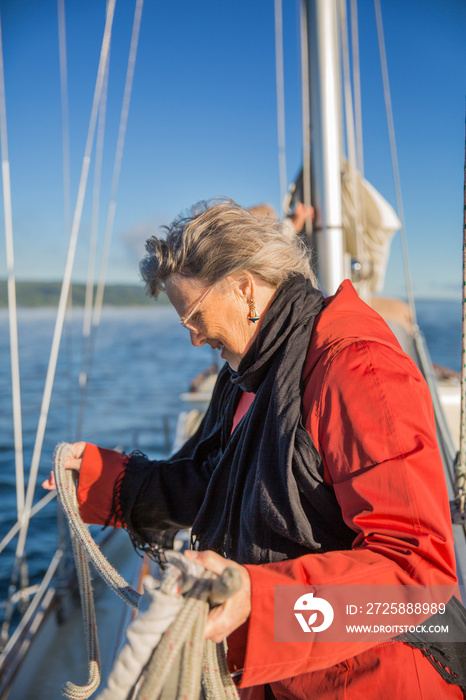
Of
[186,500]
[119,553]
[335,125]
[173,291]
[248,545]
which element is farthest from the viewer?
[119,553]

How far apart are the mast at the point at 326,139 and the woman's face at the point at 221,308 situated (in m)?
1.66

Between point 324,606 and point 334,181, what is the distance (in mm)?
2471

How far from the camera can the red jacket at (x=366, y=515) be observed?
767 mm

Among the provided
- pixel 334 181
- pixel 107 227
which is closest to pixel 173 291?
pixel 334 181

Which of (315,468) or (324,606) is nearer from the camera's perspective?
(324,606)

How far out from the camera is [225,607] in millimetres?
715

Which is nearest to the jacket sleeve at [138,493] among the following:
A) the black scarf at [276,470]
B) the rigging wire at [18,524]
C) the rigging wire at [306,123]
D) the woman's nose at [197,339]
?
the black scarf at [276,470]

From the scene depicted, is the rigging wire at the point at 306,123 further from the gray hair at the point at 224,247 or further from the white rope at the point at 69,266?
the gray hair at the point at 224,247

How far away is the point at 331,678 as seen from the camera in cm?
92

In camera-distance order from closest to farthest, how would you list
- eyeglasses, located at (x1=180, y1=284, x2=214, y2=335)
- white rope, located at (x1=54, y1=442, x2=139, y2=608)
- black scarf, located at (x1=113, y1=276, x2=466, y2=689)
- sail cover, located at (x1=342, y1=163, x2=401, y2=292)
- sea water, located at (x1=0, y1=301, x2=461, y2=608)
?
black scarf, located at (x1=113, y1=276, x2=466, y2=689) < white rope, located at (x1=54, y1=442, x2=139, y2=608) < eyeglasses, located at (x1=180, y1=284, x2=214, y2=335) < sail cover, located at (x1=342, y1=163, x2=401, y2=292) < sea water, located at (x1=0, y1=301, x2=461, y2=608)

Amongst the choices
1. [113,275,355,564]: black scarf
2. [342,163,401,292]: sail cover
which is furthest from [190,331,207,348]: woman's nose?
[342,163,401,292]: sail cover

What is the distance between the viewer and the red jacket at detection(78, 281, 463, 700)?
0.77 metres

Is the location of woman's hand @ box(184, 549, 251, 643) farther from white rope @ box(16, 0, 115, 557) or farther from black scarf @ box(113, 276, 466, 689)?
white rope @ box(16, 0, 115, 557)

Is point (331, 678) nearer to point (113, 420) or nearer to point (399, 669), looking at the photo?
point (399, 669)
